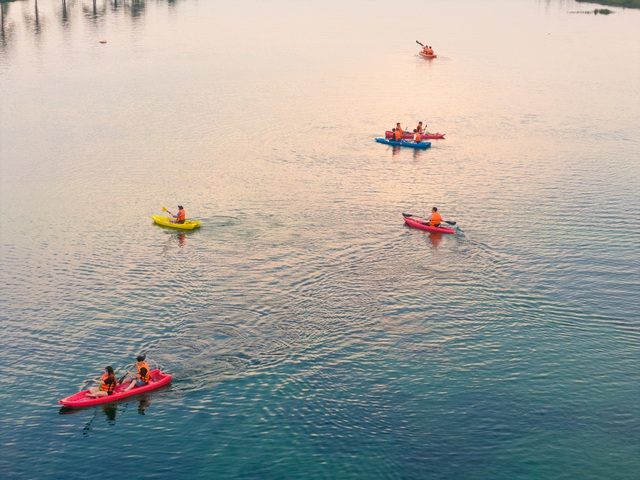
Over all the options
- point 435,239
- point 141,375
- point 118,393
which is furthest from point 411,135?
point 118,393

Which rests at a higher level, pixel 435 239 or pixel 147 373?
pixel 435 239

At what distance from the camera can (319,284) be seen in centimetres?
6219

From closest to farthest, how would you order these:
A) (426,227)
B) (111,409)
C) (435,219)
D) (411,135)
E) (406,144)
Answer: (111,409), (435,219), (426,227), (406,144), (411,135)

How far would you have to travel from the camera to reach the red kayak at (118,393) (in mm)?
46844

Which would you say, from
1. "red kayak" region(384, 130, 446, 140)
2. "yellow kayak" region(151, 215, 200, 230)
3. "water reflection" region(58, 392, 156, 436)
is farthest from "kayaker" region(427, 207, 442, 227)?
"water reflection" region(58, 392, 156, 436)

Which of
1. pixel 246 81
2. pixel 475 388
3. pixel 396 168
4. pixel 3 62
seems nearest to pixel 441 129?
pixel 396 168

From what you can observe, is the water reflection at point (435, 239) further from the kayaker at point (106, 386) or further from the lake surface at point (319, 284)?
the kayaker at point (106, 386)

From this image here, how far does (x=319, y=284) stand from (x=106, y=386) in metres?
20.5

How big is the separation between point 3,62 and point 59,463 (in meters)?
122

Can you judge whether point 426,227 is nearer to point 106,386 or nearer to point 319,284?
point 319,284

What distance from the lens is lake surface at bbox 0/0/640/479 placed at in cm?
4491

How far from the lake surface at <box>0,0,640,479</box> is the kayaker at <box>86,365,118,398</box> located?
0.97 m

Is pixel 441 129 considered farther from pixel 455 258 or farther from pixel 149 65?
pixel 149 65

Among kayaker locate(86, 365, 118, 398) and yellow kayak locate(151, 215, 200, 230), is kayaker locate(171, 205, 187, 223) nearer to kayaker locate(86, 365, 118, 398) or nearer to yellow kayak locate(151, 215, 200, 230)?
yellow kayak locate(151, 215, 200, 230)
